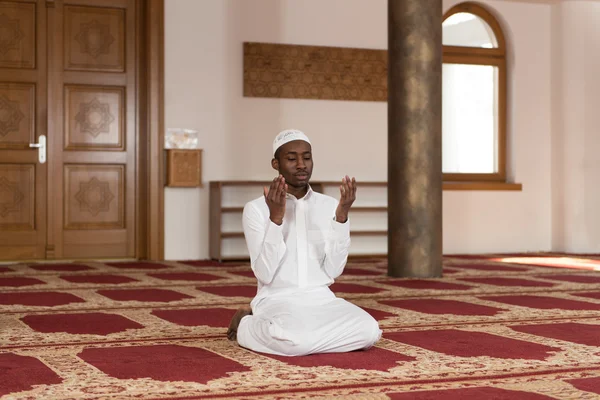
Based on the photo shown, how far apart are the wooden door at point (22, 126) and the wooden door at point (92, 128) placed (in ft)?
0.32

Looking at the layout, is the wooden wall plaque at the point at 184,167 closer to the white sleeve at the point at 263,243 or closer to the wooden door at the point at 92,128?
the wooden door at the point at 92,128

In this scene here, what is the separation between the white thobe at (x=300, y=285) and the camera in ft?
11.2

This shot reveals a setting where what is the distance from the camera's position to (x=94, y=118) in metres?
8.63

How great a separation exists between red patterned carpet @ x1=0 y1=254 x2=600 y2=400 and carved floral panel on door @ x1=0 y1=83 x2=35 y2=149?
2.16 m

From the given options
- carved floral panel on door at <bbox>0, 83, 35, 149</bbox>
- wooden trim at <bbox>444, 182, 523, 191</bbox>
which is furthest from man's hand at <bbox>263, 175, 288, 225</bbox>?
wooden trim at <bbox>444, 182, 523, 191</bbox>

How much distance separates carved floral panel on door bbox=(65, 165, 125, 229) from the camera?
8562mm

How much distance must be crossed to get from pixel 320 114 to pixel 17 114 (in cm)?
285

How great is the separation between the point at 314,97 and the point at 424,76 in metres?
2.29

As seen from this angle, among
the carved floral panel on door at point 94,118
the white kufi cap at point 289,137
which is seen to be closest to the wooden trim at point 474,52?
the carved floral panel on door at point 94,118

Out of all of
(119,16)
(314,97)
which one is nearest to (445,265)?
(314,97)

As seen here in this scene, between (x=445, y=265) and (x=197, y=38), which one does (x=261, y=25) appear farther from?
(x=445, y=265)

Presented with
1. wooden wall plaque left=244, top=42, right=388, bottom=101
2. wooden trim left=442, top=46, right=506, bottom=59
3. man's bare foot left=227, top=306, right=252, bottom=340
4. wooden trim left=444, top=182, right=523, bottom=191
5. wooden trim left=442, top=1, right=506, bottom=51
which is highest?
wooden trim left=442, top=1, right=506, bottom=51

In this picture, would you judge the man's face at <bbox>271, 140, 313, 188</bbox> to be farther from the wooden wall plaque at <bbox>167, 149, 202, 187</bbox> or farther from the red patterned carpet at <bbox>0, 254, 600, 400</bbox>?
the wooden wall plaque at <bbox>167, 149, 202, 187</bbox>

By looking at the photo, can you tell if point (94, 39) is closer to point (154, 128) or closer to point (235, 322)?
point (154, 128)
